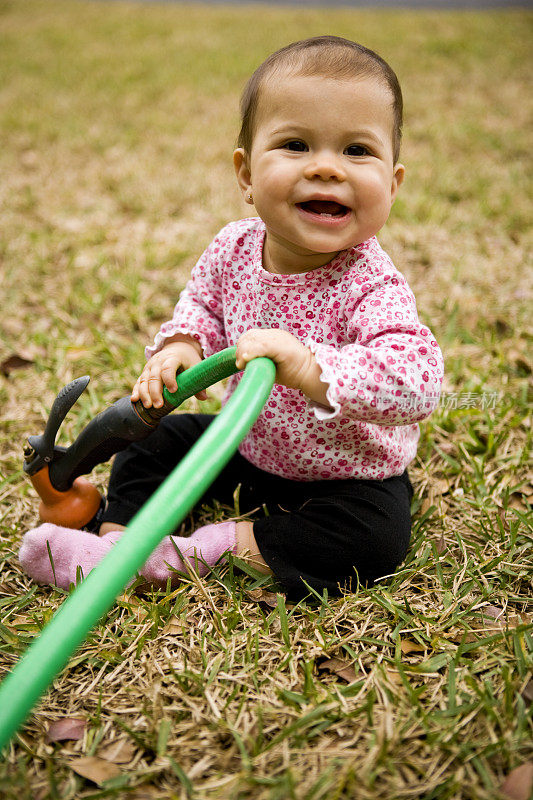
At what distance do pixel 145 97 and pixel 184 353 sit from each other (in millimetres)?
5121

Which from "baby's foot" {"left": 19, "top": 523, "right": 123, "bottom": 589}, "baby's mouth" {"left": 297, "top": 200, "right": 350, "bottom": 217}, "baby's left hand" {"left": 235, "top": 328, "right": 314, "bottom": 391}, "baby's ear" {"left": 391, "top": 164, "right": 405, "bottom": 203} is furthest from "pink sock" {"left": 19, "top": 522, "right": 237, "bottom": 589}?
"baby's ear" {"left": 391, "top": 164, "right": 405, "bottom": 203}

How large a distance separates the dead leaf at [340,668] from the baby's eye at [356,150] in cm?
112

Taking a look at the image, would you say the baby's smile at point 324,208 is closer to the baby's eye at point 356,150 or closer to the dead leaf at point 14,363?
the baby's eye at point 356,150

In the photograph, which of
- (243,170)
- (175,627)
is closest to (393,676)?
(175,627)

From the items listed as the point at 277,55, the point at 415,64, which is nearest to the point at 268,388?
the point at 277,55

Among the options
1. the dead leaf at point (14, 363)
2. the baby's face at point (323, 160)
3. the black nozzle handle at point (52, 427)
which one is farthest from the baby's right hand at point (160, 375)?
the dead leaf at point (14, 363)

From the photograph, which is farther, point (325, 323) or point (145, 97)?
point (145, 97)

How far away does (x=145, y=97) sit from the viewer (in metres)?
6.05

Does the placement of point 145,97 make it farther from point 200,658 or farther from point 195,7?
point 200,658

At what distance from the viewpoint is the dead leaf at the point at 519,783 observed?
1.16 m

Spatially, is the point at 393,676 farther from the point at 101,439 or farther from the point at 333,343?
the point at 101,439

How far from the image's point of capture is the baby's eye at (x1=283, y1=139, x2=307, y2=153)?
59.3 inches

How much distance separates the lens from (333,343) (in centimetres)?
163

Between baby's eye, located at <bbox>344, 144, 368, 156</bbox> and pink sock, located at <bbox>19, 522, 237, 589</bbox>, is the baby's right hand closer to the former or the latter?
pink sock, located at <bbox>19, 522, 237, 589</bbox>
